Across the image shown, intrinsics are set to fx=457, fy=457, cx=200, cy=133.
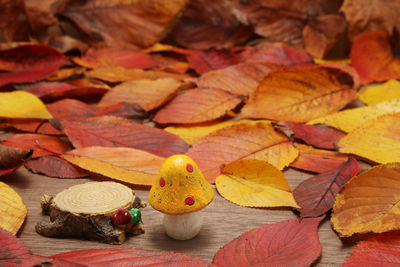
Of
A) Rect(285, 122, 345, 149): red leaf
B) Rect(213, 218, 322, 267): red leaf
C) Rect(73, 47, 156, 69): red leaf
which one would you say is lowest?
Rect(73, 47, 156, 69): red leaf

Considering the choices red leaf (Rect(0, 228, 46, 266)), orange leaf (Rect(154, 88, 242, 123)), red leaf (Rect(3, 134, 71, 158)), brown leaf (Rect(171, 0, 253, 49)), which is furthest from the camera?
brown leaf (Rect(171, 0, 253, 49))

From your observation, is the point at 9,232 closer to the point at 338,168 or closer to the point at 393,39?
the point at 338,168

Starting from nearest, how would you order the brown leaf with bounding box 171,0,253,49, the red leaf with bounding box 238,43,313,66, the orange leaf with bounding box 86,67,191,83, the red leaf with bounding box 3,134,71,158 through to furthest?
the red leaf with bounding box 3,134,71,158, the orange leaf with bounding box 86,67,191,83, the red leaf with bounding box 238,43,313,66, the brown leaf with bounding box 171,0,253,49

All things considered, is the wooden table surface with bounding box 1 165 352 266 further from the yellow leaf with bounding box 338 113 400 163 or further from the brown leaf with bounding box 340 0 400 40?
the brown leaf with bounding box 340 0 400 40

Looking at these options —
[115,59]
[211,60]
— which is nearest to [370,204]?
[211,60]

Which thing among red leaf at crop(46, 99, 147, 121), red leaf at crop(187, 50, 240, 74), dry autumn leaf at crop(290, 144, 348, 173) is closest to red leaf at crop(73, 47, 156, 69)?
red leaf at crop(187, 50, 240, 74)

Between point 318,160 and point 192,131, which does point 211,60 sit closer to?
point 192,131

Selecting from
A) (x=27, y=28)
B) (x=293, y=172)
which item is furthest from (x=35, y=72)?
(x=293, y=172)

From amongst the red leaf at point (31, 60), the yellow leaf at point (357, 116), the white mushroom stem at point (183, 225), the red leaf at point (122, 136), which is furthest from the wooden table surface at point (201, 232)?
the red leaf at point (31, 60)
